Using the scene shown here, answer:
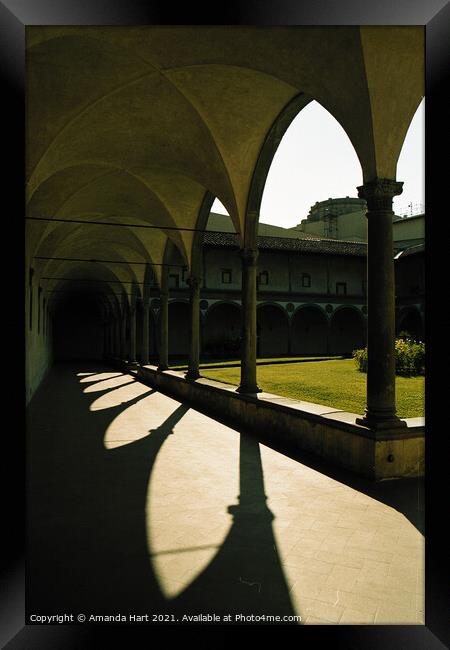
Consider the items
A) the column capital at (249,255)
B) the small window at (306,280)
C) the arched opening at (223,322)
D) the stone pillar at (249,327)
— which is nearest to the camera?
the stone pillar at (249,327)

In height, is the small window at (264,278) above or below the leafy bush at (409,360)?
above

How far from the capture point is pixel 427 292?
8.96 ft

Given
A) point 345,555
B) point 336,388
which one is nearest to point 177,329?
point 336,388

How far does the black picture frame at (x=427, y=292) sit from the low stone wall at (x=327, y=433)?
9.58ft

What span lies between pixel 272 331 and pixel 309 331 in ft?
9.92

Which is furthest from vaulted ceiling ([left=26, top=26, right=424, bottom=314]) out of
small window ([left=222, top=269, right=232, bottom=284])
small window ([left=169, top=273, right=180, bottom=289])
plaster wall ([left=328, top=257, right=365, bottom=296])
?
plaster wall ([left=328, top=257, right=365, bottom=296])

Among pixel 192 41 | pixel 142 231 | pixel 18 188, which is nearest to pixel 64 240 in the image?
pixel 142 231

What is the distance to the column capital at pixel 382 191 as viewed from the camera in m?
5.77

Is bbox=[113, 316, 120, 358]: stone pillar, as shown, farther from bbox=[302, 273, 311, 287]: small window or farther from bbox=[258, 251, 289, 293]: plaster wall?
bbox=[302, 273, 311, 287]: small window

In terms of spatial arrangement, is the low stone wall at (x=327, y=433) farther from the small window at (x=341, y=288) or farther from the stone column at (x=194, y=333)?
the small window at (x=341, y=288)

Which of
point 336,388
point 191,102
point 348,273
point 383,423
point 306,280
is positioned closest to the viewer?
point 383,423

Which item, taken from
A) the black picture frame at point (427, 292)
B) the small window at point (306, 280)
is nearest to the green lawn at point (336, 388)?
the black picture frame at point (427, 292)

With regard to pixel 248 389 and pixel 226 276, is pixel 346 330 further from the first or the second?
pixel 248 389

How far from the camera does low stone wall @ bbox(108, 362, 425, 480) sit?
5535mm
